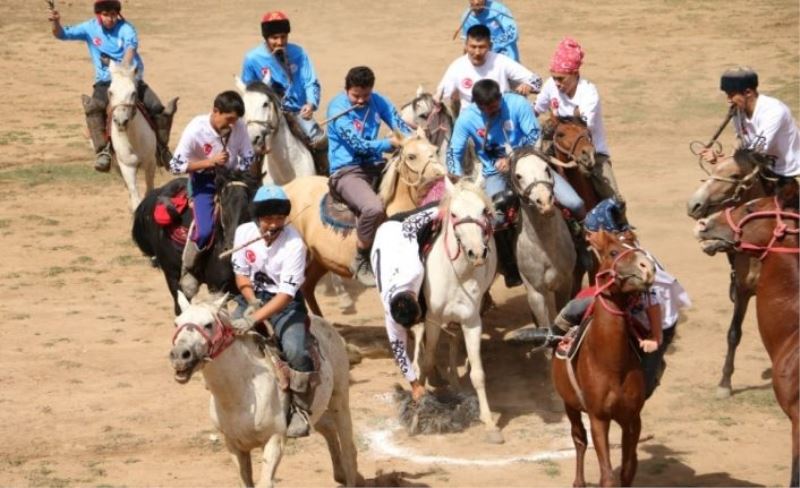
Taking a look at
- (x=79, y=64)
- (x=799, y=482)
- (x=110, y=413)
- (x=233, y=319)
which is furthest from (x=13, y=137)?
(x=799, y=482)

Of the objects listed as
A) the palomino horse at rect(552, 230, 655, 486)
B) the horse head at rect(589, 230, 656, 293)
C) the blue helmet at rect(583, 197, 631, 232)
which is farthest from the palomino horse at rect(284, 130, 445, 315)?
the horse head at rect(589, 230, 656, 293)

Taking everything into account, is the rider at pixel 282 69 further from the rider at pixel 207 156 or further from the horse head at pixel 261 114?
the rider at pixel 207 156

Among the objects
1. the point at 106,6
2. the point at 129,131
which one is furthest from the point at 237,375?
the point at 106,6

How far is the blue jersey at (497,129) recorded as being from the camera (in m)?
13.8

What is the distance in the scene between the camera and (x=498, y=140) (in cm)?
1384

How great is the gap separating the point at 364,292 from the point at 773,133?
209 inches

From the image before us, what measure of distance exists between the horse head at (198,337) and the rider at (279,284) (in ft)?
1.30

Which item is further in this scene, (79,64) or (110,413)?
(79,64)

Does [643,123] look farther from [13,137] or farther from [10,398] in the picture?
[10,398]

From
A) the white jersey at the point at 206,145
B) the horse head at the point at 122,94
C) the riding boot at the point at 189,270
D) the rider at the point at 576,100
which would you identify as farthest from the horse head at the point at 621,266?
the horse head at the point at 122,94

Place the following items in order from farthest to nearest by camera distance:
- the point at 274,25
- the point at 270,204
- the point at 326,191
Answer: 1. the point at 274,25
2. the point at 326,191
3. the point at 270,204

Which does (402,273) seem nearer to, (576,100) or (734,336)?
(576,100)

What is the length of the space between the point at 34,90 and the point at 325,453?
1552 cm

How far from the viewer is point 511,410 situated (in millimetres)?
13547
